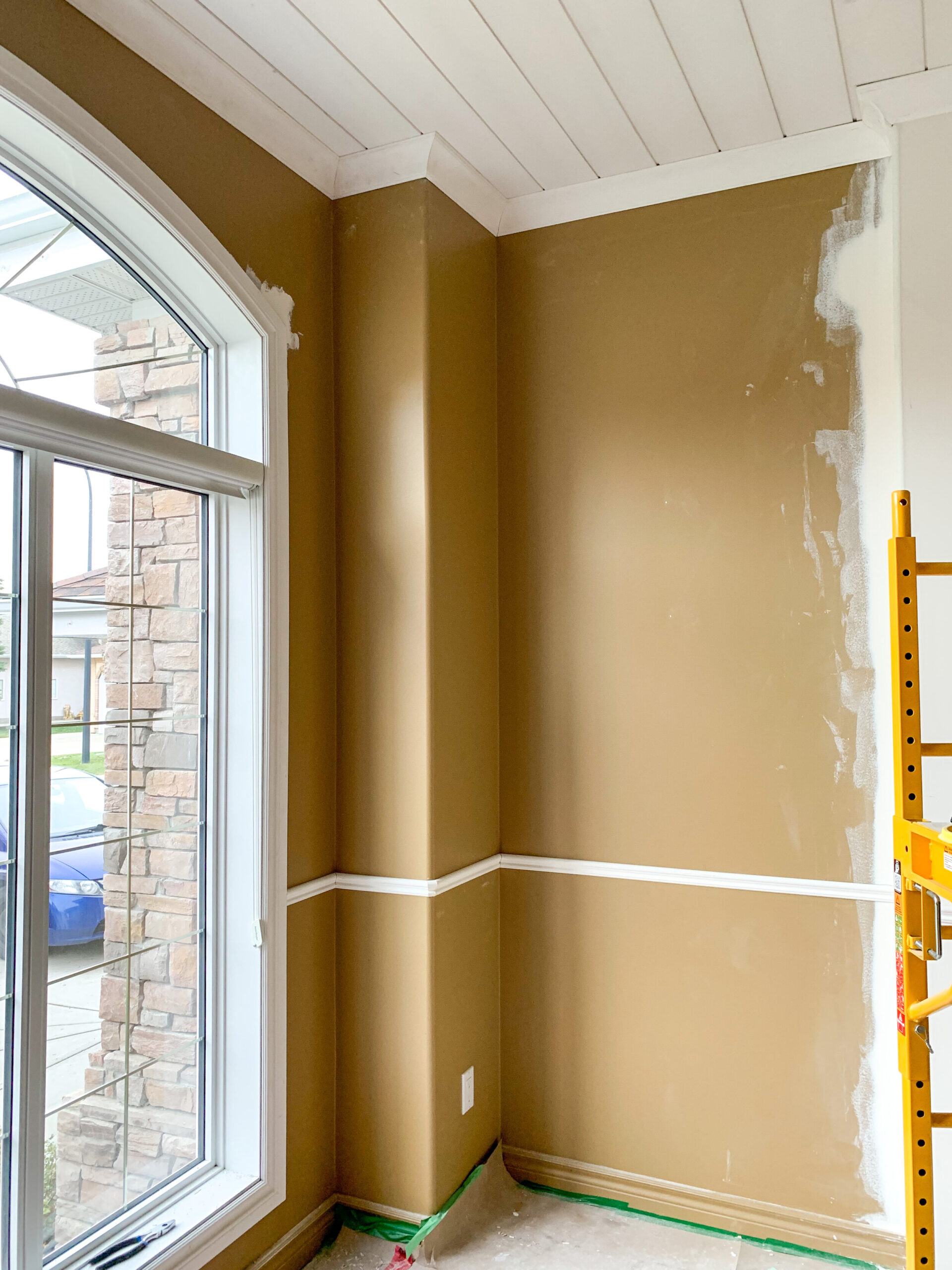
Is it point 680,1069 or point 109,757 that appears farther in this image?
point 680,1069

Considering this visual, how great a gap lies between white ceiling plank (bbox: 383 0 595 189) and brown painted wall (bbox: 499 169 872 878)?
0.69 feet

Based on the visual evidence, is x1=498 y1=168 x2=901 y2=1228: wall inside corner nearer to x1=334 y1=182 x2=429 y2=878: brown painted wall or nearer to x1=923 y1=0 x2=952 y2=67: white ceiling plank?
x1=923 y1=0 x2=952 y2=67: white ceiling plank

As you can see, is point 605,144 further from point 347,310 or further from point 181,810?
point 181,810

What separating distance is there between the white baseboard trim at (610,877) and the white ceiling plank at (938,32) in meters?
1.88

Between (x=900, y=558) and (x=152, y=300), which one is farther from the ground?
(x=152, y=300)

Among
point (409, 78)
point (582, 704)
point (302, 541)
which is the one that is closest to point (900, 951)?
point (582, 704)

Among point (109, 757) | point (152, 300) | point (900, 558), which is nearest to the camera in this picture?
point (900, 558)

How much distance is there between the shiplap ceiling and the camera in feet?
5.99

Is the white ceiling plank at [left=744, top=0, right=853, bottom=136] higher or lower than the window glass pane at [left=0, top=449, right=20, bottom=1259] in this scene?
higher

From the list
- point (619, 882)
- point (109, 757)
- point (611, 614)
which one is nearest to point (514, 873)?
point (619, 882)

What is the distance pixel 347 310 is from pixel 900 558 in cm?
154

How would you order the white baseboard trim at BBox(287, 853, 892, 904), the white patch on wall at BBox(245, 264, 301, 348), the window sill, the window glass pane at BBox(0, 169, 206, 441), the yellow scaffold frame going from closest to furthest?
the yellow scaffold frame, the window glass pane at BBox(0, 169, 206, 441), the window sill, the white patch on wall at BBox(245, 264, 301, 348), the white baseboard trim at BBox(287, 853, 892, 904)

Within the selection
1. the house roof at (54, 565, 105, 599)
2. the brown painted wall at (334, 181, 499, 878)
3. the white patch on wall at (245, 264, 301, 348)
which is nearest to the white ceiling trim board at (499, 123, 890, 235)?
the brown painted wall at (334, 181, 499, 878)

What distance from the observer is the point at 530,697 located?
2.63m
